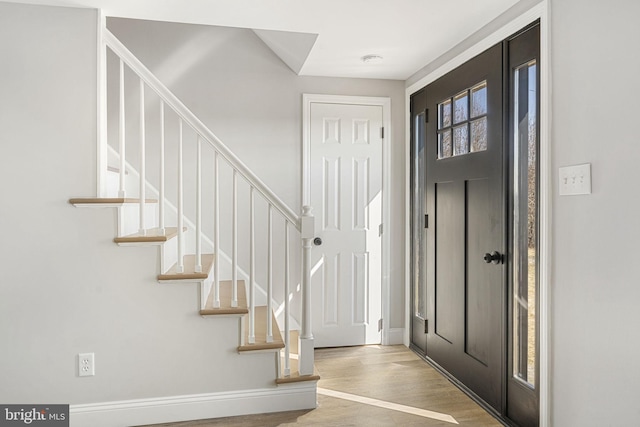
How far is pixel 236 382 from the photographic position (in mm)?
2441

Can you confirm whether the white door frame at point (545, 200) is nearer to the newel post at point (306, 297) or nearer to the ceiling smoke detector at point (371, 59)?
the ceiling smoke detector at point (371, 59)

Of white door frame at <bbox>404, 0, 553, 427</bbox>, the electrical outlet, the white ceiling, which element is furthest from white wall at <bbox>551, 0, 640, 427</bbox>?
the electrical outlet

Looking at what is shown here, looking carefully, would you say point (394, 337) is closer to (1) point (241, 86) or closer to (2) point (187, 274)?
(2) point (187, 274)

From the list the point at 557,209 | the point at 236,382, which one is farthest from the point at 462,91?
the point at 236,382

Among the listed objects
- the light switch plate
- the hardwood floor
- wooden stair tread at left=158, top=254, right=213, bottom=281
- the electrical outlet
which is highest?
the light switch plate

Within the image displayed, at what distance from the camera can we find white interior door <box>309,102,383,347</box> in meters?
3.49

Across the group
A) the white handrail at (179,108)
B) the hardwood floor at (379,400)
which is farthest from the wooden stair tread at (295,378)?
the white handrail at (179,108)

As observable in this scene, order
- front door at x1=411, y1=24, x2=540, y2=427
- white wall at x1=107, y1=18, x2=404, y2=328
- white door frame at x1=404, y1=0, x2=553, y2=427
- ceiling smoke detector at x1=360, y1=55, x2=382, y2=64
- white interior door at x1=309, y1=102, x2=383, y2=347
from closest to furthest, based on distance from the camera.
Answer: white door frame at x1=404, y1=0, x2=553, y2=427 → front door at x1=411, y1=24, x2=540, y2=427 → ceiling smoke detector at x1=360, y1=55, x2=382, y2=64 → white wall at x1=107, y1=18, x2=404, y2=328 → white interior door at x1=309, y1=102, x2=383, y2=347

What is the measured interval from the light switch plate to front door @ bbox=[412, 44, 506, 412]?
0.43m

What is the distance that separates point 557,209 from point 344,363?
1948 millimetres

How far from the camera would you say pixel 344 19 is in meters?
2.39

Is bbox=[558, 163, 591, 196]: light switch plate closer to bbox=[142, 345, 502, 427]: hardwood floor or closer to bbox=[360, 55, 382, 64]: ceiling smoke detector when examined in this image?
bbox=[142, 345, 502, 427]: hardwood floor

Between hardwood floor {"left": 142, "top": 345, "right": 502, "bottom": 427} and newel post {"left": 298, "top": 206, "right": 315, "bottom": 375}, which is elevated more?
newel post {"left": 298, "top": 206, "right": 315, "bottom": 375}

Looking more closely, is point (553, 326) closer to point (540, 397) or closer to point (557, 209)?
point (540, 397)
